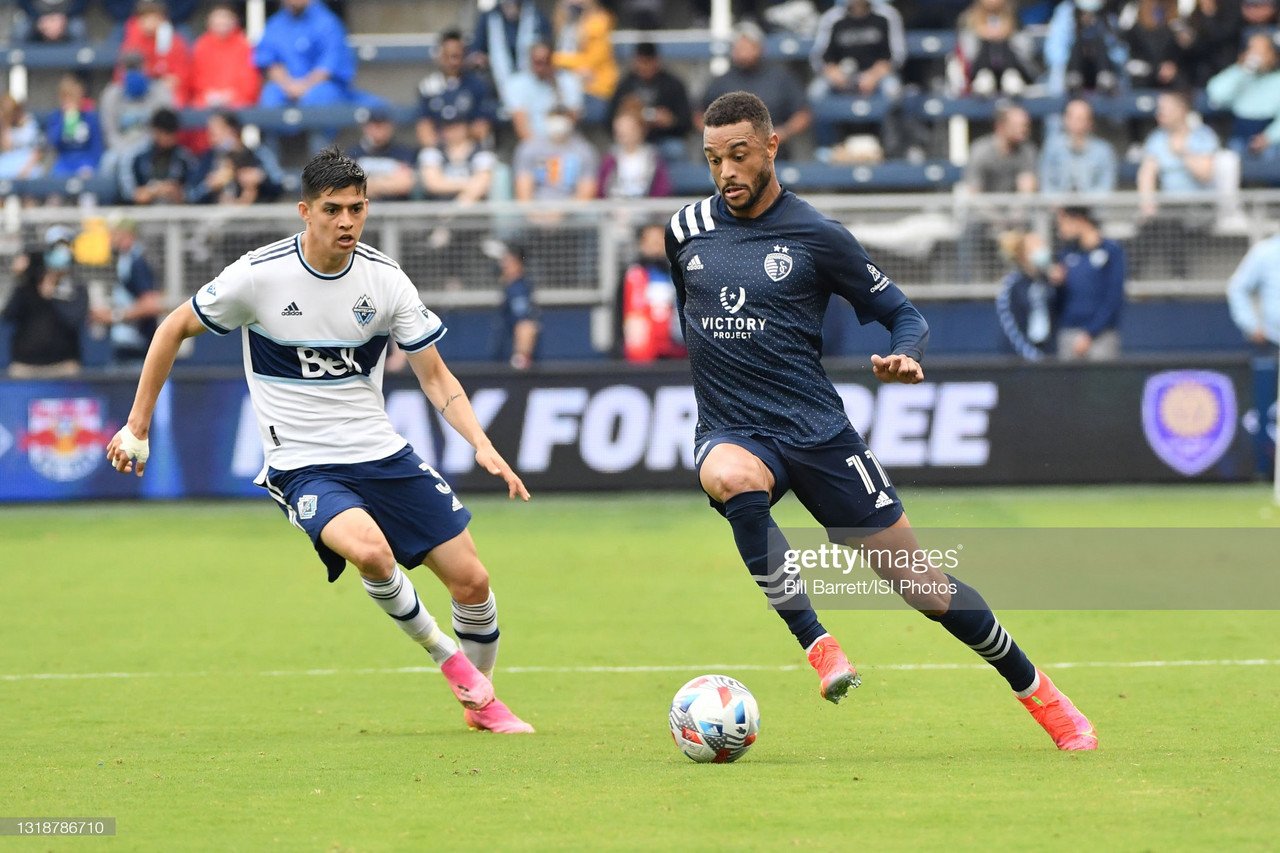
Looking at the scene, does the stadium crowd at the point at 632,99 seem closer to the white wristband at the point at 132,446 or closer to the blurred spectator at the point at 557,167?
the blurred spectator at the point at 557,167

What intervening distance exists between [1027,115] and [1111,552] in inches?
296

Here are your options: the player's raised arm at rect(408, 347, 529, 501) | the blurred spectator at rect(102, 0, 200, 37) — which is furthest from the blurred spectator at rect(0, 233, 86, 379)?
the player's raised arm at rect(408, 347, 529, 501)

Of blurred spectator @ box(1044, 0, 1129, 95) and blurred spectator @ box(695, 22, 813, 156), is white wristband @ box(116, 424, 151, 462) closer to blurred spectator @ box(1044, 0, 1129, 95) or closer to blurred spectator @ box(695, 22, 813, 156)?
blurred spectator @ box(695, 22, 813, 156)

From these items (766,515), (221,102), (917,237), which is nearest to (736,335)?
(766,515)

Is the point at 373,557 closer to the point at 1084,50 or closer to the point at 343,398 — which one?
the point at 343,398

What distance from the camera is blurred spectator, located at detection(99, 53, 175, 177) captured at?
63.9 feet

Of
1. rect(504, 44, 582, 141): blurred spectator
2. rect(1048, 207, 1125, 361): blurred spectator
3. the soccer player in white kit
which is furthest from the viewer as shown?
rect(504, 44, 582, 141): blurred spectator

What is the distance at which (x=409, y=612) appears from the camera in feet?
24.6

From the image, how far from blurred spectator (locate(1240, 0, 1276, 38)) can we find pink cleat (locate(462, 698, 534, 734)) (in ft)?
47.9

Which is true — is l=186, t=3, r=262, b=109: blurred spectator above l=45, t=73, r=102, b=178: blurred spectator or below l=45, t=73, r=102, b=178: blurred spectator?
above

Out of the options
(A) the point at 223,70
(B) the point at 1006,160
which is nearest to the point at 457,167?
(A) the point at 223,70

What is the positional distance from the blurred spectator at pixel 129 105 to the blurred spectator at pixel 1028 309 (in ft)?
30.1

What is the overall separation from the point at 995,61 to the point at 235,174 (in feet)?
26.2

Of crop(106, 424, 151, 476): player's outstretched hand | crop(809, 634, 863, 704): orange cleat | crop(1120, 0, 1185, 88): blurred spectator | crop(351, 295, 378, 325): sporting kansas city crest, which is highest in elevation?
crop(1120, 0, 1185, 88): blurred spectator
